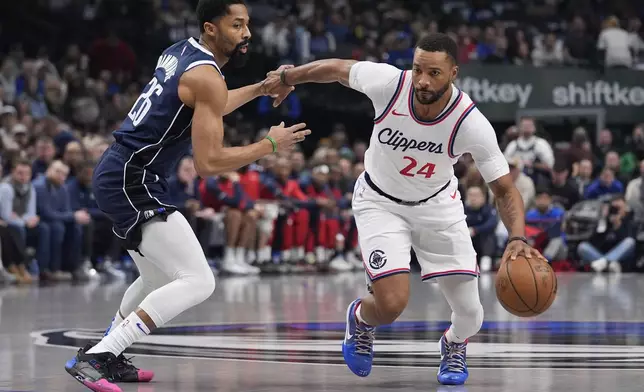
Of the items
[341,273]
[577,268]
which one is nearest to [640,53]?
[577,268]

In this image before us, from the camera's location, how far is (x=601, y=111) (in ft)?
74.5

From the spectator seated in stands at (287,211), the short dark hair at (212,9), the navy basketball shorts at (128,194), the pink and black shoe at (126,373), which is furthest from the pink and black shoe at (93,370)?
the spectator seated in stands at (287,211)

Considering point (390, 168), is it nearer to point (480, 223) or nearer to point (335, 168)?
point (480, 223)

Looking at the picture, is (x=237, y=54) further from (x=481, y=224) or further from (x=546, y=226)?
(x=546, y=226)

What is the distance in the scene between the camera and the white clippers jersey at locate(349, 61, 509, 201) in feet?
23.0

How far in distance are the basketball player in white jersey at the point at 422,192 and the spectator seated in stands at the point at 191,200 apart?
31.9 feet

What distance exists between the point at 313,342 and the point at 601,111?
14855 mm

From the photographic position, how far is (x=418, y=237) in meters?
7.28

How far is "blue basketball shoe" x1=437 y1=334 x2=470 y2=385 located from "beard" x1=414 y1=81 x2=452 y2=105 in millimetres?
1443

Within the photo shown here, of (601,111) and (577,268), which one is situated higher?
(601,111)

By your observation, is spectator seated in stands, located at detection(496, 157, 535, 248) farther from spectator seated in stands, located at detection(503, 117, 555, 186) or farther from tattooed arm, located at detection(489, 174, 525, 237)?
tattooed arm, located at detection(489, 174, 525, 237)

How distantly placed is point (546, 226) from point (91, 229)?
6.50 metres

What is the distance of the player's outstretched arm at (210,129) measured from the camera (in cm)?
641

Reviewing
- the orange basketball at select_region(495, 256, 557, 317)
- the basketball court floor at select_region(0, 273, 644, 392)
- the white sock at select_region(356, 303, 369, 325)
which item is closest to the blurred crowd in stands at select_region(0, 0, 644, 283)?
the basketball court floor at select_region(0, 273, 644, 392)
